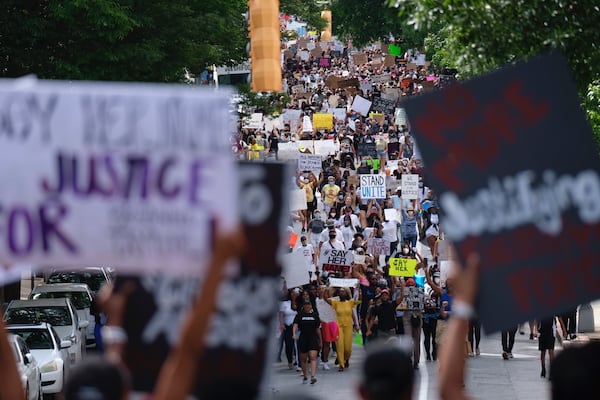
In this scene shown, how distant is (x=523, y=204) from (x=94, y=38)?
864 inches

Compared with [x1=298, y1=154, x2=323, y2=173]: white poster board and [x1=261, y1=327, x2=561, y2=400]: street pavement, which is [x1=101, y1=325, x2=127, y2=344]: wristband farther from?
[x1=298, y1=154, x2=323, y2=173]: white poster board

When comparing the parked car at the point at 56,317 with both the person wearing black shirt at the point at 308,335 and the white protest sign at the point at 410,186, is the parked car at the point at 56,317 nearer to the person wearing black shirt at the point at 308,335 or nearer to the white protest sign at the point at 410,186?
the person wearing black shirt at the point at 308,335

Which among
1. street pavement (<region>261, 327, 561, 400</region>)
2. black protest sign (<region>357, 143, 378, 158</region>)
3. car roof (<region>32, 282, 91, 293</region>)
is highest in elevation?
black protest sign (<region>357, 143, 378, 158</region>)

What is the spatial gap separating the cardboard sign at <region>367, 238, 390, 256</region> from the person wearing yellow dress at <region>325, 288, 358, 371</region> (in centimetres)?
697

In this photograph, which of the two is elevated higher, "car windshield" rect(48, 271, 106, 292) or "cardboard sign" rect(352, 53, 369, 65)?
"cardboard sign" rect(352, 53, 369, 65)

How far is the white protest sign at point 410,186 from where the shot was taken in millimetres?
41125

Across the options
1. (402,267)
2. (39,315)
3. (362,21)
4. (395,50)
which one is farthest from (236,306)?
(395,50)

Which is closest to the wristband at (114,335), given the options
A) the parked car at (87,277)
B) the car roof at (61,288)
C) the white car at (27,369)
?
the white car at (27,369)

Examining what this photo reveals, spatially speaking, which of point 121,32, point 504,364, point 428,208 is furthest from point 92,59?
point 428,208

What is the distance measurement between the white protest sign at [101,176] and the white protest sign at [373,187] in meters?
35.0

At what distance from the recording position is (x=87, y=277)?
35.4 meters

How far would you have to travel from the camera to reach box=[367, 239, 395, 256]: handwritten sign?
34656mm

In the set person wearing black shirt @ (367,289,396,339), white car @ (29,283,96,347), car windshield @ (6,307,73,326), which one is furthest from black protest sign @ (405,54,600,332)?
white car @ (29,283,96,347)

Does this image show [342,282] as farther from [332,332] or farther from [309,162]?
[309,162]
